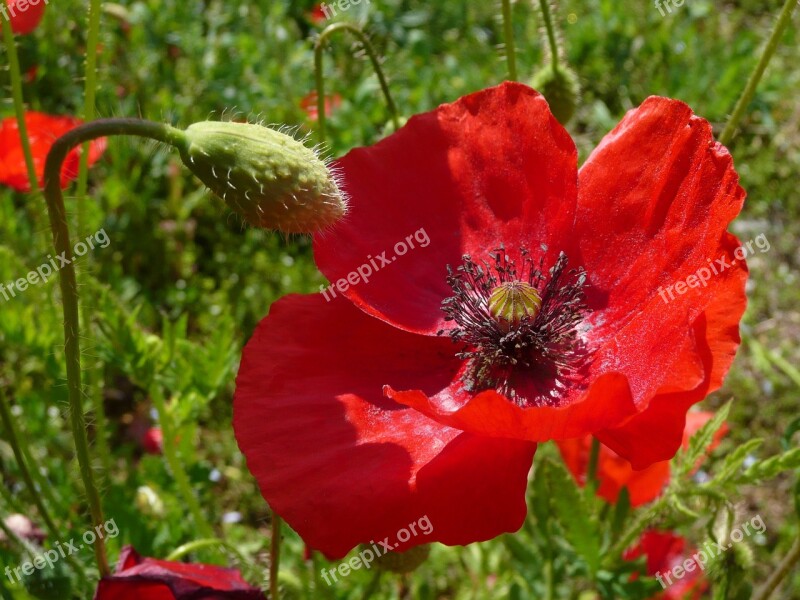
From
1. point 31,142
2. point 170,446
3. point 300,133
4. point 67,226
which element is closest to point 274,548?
point 170,446

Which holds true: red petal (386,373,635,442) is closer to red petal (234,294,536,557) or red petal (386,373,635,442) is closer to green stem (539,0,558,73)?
red petal (234,294,536,557)

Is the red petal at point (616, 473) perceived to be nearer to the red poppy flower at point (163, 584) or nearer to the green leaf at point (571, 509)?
the green leaf at point (571, 509)

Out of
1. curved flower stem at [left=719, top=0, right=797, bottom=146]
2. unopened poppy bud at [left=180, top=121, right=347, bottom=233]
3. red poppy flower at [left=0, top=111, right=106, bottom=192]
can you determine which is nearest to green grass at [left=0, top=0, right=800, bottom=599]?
red poppy flower at [left=0, top=111, right=106, bottom=192]

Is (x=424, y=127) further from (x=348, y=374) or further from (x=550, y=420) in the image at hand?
(x=550, y=420)

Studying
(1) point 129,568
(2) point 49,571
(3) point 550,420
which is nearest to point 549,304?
(3) point 550,420

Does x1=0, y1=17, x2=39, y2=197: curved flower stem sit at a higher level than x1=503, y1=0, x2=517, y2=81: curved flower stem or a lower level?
higher

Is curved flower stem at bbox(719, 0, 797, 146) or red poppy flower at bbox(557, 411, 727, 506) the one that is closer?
curved flower stem at bbox(719, 0, 797, 146)
